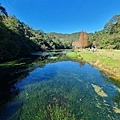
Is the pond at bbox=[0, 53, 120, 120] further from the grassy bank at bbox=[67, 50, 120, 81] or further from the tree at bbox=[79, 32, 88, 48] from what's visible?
the tree at bbox=[79, 32, 88, 48]

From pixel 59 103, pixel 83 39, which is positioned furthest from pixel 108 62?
pixel 83 39

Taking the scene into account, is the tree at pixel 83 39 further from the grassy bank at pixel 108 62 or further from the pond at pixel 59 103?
the pond at pixel 59 103

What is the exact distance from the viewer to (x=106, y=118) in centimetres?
1135

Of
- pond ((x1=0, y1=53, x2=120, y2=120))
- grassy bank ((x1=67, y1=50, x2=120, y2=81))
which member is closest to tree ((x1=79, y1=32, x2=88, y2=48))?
grassy bank ((x1=67, y1=50, x2=120, y2=81))

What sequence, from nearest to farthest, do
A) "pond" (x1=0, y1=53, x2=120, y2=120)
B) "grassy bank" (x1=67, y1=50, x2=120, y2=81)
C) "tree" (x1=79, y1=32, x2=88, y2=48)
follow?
"pond" (x1=0, y1=53, x2=120, y2=120) → "grassy bank" (x1=67, y1=50, x2=120, y2=81) → "tree" (x1=79, y1=32, x2=88, y2=48)

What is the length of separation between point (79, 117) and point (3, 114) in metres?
5.42

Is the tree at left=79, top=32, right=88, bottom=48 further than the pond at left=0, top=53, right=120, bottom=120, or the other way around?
the tree at left=79, top=32, right=88, bottom=48

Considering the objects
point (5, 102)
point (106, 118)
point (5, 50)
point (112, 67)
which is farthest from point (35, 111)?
point (5, 50)

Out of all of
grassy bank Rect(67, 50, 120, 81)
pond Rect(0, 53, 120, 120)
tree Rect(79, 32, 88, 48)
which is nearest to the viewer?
pond Rect(0, 53, 120, 120)

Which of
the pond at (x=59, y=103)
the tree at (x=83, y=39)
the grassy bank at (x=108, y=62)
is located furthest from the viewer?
the tree at (x=83, y=39)

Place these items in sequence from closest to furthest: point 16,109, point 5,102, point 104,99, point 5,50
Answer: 1. point 16,109
2. point 5,102
3. point 104,99
4. point 5,50

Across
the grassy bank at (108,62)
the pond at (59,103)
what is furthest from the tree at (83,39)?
the pond at (59,103)

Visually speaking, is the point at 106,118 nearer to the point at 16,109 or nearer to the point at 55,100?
the point at 55,100

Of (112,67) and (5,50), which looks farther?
(5,50)
